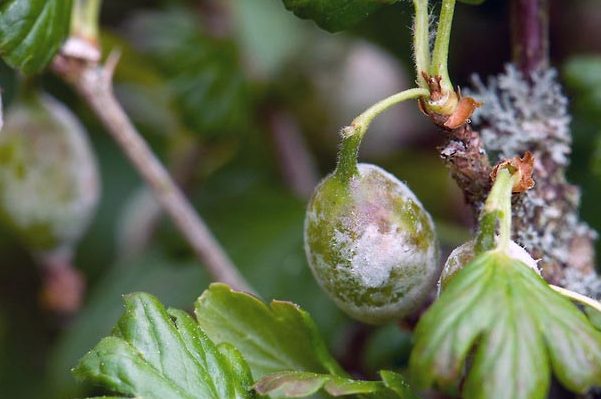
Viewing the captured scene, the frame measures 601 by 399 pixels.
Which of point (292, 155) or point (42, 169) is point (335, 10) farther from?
point (292, 155)

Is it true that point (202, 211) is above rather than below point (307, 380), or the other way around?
below

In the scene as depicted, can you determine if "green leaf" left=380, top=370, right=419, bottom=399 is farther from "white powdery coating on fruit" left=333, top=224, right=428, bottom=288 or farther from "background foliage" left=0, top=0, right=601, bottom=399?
"background foliage" left=0, top=0, right=601, bottom=399

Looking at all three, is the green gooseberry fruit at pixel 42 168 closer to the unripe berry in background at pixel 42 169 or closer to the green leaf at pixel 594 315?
the unripe berry in background at pixel 42 169

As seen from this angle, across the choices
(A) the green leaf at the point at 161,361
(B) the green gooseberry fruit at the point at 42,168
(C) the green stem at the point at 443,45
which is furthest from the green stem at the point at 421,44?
(B) the green gooseberry fruit at the point at 42,168

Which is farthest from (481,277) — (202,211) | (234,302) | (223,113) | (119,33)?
(119,33)

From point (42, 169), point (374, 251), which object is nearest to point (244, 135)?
point (42, 169)

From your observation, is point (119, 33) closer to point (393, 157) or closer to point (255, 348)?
point (393, 157)
